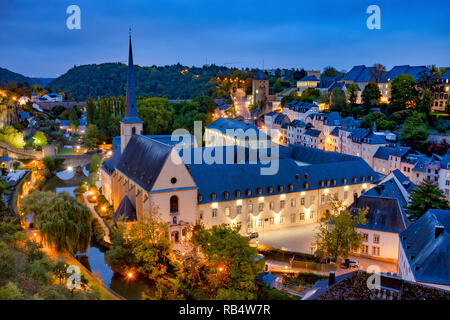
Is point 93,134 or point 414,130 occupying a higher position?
point 414,130

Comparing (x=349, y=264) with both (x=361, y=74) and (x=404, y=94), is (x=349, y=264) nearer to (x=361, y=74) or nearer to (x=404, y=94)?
(x=404, y=94)

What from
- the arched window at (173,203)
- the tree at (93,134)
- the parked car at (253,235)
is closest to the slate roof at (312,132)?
the parked car at (253,235)

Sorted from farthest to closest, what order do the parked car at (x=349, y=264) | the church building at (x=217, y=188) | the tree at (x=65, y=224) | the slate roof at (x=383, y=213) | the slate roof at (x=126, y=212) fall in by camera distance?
the slate roof at (x=126, y=212) < the church building at (x=217, y=188) < the slate roof at (x=383, y=213) < the parked car at (x=349, y=264) < the tree at (x=65, y=224)

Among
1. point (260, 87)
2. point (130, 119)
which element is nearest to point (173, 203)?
point (130, 119)

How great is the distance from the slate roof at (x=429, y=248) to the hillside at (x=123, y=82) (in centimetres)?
10397

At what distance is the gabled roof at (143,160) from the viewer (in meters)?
32.8

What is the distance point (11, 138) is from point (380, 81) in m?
69.5

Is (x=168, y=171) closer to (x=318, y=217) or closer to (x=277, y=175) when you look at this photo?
(x=277, y=175)

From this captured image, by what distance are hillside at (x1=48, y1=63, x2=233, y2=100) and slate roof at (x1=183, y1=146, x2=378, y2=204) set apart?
89.2 meters

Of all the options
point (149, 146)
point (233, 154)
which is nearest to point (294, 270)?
point (149, 146)

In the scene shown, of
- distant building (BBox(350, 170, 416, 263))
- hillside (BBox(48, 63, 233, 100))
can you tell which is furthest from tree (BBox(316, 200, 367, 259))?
hillside (BBox(48, 63, 233, 100))

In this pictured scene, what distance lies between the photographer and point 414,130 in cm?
6062

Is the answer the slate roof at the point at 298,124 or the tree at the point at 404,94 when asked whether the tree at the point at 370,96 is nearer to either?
the tree at the point at 404,94

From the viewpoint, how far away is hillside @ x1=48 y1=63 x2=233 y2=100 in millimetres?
134500
